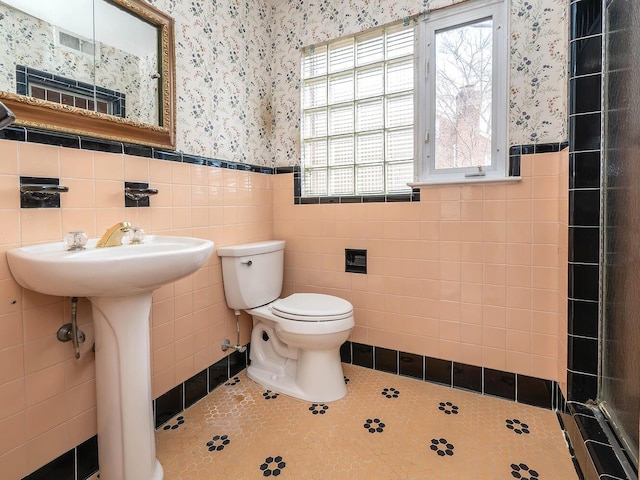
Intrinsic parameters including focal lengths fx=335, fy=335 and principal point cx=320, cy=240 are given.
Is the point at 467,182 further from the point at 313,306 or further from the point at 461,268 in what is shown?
the point at 313,306

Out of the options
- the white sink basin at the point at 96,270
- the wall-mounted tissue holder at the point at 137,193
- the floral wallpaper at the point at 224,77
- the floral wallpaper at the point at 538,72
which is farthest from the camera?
the floral wallpaper at the point at 224,77

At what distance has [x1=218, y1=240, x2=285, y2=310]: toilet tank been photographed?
180 centimetres

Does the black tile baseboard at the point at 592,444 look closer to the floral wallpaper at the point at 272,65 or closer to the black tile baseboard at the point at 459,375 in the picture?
the black tile baseboard at the point at 459,375

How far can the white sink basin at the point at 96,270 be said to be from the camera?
851mm

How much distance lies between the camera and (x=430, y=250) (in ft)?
5.88

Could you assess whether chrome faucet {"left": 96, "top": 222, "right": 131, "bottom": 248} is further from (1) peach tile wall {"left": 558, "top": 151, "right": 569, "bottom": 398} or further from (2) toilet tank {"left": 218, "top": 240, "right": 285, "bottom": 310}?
(1) peach tile wall {"left": 558, "top": 151, "right": 569, "bottom": 398}

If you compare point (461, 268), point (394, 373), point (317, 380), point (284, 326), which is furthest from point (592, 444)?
point (284, 326)

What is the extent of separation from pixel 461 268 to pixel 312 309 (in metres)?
0.79

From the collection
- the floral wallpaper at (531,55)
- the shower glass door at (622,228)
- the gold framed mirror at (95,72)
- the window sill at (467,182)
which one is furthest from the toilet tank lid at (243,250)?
the shower glass door at (622,228)

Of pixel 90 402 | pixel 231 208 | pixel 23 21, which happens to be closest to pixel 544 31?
pixel 231 208

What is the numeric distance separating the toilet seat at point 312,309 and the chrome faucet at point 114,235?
808 mm

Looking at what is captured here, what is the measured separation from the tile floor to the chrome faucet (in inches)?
33.6

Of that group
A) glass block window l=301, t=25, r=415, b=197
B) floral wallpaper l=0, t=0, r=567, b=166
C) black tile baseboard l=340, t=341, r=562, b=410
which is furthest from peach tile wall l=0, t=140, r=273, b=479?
black tile baseboard l=340, t=341, r=562, b=410

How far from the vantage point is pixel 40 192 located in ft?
3.55
